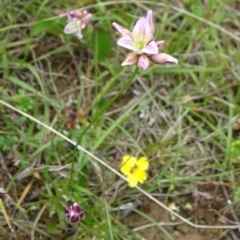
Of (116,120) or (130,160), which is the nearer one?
(130,160)

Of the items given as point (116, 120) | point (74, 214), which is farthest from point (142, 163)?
point (74, 214)

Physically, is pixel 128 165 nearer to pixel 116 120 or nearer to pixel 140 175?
pixel 140 175

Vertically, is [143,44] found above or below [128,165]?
above

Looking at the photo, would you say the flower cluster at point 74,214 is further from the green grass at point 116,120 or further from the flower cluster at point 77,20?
the flower cluster at point 77,20

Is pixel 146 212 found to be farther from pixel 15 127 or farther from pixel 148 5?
pixel 148 5

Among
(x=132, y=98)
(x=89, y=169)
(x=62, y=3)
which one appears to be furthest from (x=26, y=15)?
(x=89, y=169)

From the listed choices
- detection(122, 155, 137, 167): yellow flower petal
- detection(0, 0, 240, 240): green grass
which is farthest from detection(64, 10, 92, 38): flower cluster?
detection(122, 155, 137, 167): yellow flower petal
